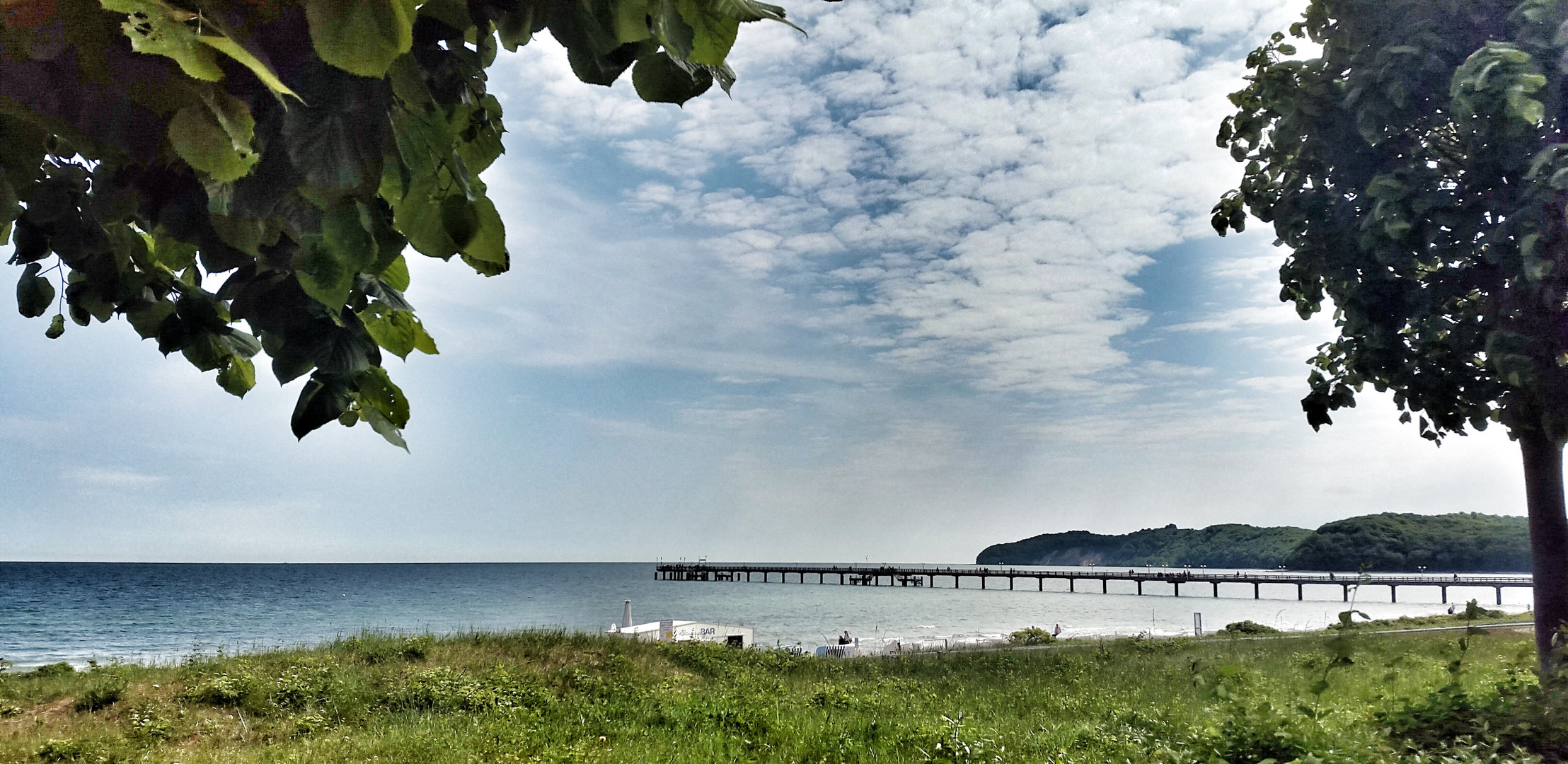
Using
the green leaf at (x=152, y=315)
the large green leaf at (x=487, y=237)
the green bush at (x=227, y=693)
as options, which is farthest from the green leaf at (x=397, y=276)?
the green bush at (x=227, y=693)

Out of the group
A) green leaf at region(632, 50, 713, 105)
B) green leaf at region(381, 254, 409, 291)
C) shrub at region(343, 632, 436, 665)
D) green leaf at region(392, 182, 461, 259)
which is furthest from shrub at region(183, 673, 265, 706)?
green leaf at region(632, 50, 713, 105)

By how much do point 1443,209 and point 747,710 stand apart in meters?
7.91

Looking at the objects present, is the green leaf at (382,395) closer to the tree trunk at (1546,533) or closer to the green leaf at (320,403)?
the green leaf at (320,403)

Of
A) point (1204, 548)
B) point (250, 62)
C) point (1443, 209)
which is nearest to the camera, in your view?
point (250, 62)

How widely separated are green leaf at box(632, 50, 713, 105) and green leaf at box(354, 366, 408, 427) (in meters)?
0.82

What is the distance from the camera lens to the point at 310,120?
100 cm

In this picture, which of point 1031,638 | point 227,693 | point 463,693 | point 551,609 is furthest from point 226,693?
point 551,609

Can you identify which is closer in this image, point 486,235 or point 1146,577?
point 486,235

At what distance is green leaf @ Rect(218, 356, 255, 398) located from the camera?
2188mm

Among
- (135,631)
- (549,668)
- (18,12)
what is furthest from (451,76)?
(135,631)

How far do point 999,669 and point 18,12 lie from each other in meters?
15.0

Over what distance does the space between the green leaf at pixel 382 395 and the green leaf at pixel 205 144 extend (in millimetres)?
692

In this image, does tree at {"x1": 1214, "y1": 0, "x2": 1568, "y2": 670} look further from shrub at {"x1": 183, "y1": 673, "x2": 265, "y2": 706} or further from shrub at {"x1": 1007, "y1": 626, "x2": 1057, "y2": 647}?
shrub at {"x1": 1007, "y1": 626, "x2": 1057, "y2": 647}

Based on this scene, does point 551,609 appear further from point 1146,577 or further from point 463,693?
point 463,693
